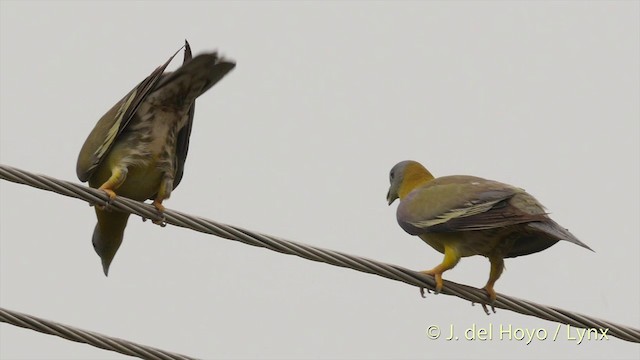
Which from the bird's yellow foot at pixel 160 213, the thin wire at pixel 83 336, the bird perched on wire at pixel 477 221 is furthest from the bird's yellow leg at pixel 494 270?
the thin wire at pixel 83 336

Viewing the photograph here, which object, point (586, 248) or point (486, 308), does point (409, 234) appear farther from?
point (586, 248)

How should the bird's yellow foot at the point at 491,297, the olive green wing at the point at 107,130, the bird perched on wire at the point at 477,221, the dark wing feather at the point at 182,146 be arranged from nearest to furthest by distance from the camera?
1. the bird's yellow foot at the point at 491,297
2. the bird perched on wire at the point at 477,221
3. the olive green wing at the point at 107,130
4. the dark wing feather at the point at 182,146

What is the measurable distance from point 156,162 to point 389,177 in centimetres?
227

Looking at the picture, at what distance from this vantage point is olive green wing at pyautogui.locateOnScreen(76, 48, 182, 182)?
334 inches

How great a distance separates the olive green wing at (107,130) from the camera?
8492 mm

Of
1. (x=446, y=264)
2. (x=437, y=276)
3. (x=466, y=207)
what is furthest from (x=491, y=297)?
(x=466, y=207)

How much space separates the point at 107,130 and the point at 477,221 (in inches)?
100

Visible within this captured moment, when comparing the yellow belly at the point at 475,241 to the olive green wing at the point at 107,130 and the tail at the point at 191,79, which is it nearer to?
the tail at the point at 191,79

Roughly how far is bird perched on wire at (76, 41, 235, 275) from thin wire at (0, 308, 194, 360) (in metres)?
2.22

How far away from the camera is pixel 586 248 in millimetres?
7426

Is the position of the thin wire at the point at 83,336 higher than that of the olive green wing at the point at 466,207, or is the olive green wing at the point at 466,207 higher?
the olive green wing at the point at 466,207

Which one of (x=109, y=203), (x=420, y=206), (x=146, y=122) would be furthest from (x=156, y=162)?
(x=420, y=206)

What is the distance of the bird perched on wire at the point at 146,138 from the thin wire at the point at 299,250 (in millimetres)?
1305

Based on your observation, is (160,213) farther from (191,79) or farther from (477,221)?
(477,221)
